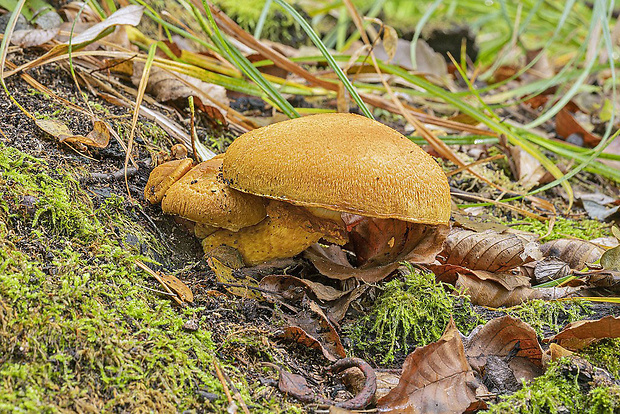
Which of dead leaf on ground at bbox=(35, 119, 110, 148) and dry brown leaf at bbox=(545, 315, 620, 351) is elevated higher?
dead leaf on ground at bbox=(35, 119, 110, 148)

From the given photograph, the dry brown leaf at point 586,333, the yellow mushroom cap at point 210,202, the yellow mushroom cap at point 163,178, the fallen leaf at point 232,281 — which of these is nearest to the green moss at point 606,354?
the dry brown leaf at point 586,333

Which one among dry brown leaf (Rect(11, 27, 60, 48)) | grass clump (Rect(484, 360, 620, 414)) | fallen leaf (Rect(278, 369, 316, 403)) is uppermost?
dry brown leaf (Rect(11, 27, 60, 48))

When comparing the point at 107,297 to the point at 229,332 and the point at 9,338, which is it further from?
the point at 229,332

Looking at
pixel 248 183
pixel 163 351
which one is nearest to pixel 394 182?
pixel 248 183

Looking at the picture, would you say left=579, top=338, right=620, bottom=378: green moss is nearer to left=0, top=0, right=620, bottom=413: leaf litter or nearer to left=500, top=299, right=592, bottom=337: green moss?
left=0, top=0, right=620, bottom=413: leaf litter

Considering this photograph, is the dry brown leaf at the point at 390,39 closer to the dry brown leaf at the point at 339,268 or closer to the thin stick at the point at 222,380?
the dry brown leaf at the point at 339,268

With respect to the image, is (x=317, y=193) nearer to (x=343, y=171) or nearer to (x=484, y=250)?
(x=343, y=171)

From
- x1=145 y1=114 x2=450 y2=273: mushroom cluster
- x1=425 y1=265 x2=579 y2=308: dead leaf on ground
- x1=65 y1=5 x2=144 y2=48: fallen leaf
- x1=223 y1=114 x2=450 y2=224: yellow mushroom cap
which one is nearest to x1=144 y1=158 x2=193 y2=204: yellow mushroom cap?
x1=145 y1=114 x2=450 y2=273: mushroom cluster

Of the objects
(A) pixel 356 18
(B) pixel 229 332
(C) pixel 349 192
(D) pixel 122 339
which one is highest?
(A) pixel 356 18
